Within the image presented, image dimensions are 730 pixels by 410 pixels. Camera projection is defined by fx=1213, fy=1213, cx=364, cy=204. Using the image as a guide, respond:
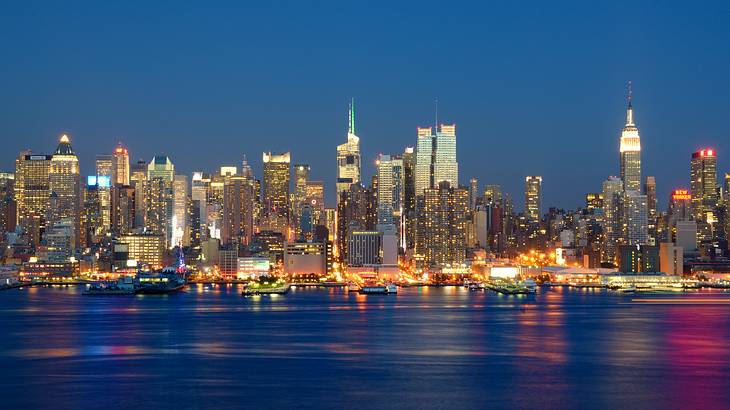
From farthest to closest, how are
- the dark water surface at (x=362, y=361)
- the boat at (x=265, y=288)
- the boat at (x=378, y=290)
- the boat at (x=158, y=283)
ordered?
the boat at (x=378, y=290)
the boat at (x=158, y=283)
the boat at (x=265, y=288)
the dark water surface at (x=362, y=361)

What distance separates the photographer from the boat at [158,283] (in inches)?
6721

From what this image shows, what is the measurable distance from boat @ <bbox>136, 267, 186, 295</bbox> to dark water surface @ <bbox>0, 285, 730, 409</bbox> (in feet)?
238

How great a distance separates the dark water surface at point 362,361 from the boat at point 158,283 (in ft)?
238

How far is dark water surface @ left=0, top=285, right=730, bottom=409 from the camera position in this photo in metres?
45.1

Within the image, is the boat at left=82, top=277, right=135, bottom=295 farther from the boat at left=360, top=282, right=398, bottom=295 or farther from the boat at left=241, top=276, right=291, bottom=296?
the boat at left=360, top=282, right=398, bottom=295

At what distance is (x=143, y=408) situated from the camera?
139ft

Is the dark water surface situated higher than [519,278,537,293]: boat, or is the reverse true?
[519,278,537,293]: boat

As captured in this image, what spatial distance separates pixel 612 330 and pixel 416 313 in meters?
25.9

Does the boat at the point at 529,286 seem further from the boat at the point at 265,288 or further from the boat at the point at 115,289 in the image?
the boat at the point at 115,289

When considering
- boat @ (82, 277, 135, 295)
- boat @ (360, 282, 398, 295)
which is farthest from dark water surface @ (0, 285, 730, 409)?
boat @ (360, 282, 398, 295)

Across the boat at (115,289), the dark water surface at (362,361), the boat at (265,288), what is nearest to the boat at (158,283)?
the boat at (115,289)

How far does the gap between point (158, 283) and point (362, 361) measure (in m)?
120

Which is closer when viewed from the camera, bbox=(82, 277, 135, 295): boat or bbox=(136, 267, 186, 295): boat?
bbox=(82, 277, 135, 295): boat

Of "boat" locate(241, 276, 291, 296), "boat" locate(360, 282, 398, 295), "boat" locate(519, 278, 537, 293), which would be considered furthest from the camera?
"boat" locate(360, 282, 398, 295)
